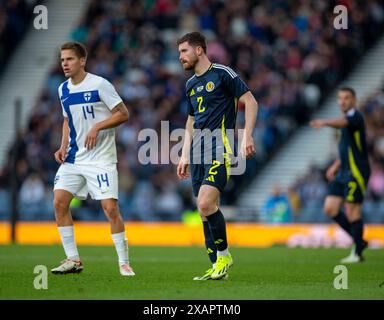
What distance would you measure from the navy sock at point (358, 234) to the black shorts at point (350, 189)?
0.38 meters

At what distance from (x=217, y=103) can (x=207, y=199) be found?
1134mm

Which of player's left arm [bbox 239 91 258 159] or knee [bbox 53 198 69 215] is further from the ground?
player's left arm [bbox 239 91 258 159]

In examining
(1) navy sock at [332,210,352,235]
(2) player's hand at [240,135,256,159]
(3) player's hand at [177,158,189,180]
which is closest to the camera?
(2) player's hand at [240,135,256,159]

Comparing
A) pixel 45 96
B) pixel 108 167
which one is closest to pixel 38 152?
pixel 45 96

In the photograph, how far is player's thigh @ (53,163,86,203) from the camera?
11641mm

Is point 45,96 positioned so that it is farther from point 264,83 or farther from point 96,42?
point 264,83

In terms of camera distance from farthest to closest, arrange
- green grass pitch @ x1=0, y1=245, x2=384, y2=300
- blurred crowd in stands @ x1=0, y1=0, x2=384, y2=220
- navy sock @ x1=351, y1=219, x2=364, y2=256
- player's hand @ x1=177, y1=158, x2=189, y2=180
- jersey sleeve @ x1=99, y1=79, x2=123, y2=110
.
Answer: blurred crowd in stands @ x1=0, y1=0, x2=384, y2=220 → navy sock @ x1=351, y1=219, x2=364, y2=256 → jersey sleeve @ x1=99, y1=79, x2=123, y2=110 → player's hand @ x1=177, y1=158, x2=189, y2=180 → green grass pitch @ x1=0, y1=245, x2=384, y2=300

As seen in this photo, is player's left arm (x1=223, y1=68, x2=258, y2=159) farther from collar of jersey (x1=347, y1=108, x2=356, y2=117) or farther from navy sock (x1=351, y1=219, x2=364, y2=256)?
navy sock (x1=351, y1=219, x2=364, y2=256)

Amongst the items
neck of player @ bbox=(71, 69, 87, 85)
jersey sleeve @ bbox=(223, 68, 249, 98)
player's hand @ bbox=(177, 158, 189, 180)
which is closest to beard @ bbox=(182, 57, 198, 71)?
jersey sleeve @ bbox=(223, 68, 249, 98)

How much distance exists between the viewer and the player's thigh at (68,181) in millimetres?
11641

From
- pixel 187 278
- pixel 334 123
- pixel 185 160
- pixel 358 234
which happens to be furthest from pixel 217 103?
pixel 358 234

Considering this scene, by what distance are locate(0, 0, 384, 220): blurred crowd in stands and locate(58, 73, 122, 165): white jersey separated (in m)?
14.0

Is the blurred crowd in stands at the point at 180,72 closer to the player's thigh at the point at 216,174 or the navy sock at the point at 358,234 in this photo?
the navy sock at the point at 358,234
